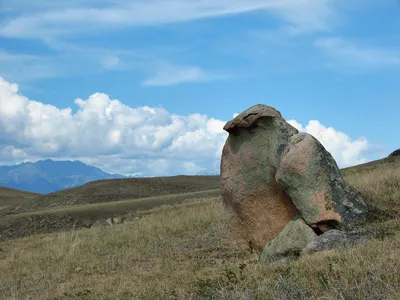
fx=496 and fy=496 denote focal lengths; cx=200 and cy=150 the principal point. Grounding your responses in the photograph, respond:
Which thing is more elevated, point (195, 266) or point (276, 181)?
point (276, 181)

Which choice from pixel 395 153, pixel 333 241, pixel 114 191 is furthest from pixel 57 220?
pixel 333 241

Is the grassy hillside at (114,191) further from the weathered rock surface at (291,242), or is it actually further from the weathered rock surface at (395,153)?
the weathered rock surface at (291,242)

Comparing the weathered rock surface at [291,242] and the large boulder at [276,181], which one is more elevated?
the large boulder at [276,181]

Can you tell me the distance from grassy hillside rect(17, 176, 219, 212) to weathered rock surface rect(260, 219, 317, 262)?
36.4 m

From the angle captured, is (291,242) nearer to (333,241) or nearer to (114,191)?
(333,241)

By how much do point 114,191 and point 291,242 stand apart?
41933 millimetres

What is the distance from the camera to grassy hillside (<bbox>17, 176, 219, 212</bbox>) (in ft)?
148

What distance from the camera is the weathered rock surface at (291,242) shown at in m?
8.46

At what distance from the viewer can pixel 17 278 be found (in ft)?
36.5

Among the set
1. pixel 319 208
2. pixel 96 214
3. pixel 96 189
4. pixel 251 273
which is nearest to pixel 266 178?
pixel 319 208

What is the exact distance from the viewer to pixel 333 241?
304 inches

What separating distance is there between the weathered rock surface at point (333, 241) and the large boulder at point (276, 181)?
87 cm

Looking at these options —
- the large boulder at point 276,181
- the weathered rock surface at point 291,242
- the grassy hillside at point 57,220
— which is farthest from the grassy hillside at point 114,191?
the weathered rock surface at point 291,242

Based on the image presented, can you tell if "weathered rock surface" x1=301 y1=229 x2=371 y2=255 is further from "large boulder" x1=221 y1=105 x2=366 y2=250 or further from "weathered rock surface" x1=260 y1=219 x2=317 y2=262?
"large boulder" x1=221 y1=105 x2=366 y2=250
